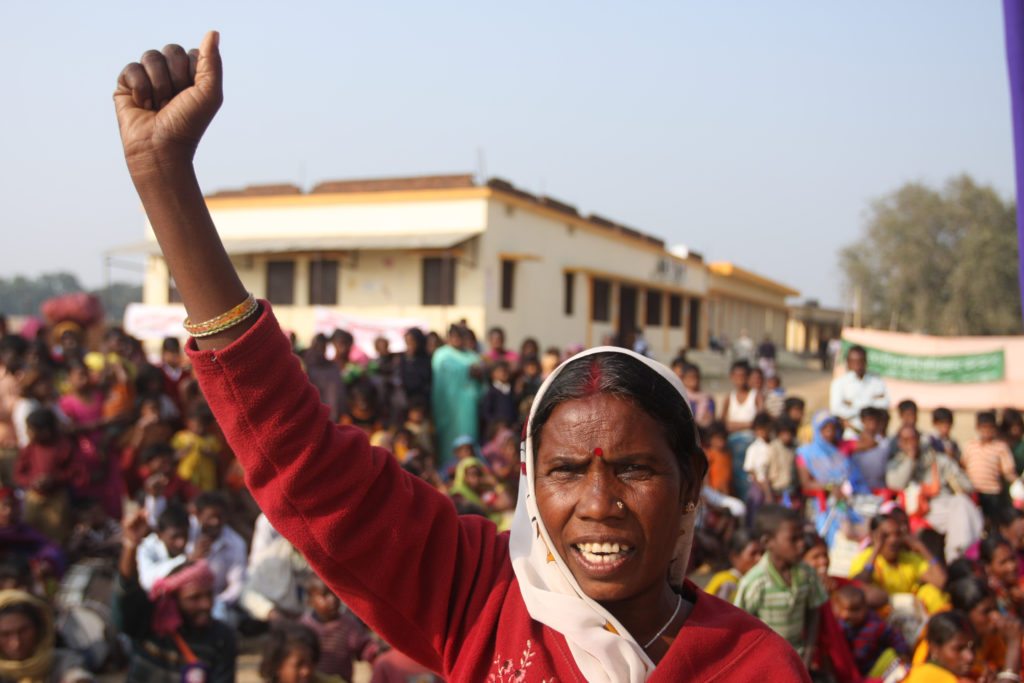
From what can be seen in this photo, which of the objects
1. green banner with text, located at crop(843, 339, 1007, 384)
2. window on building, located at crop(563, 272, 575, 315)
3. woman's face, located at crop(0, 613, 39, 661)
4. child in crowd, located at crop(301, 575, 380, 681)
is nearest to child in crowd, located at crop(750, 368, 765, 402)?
green banner with text, located at crop(843, 339, 1007, 384)

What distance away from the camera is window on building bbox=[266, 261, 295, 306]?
22062 mm

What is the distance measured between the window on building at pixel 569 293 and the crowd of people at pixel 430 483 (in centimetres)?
1381

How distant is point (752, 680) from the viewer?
4.73 ft

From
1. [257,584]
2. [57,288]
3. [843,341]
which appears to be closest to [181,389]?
[257,584]

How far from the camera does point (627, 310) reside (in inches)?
1109

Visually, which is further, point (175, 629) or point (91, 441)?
point (91, 441)

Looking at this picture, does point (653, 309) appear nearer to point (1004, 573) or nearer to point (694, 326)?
point (694, 326)

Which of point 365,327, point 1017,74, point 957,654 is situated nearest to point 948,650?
point 957,654

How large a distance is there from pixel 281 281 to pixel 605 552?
70.5ft

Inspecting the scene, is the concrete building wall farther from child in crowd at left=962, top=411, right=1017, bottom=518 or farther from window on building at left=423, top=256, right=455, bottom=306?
child in crowd at left=962, top=411, right=1017, bottom=518

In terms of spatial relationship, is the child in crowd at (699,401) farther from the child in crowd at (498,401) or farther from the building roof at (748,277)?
the building roof at (748,277)

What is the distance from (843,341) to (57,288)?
6427 centimetres

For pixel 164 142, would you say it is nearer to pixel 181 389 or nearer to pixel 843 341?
pixel 181 389

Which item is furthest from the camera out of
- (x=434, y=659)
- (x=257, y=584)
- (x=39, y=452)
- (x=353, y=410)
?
(x=353, y=410)
